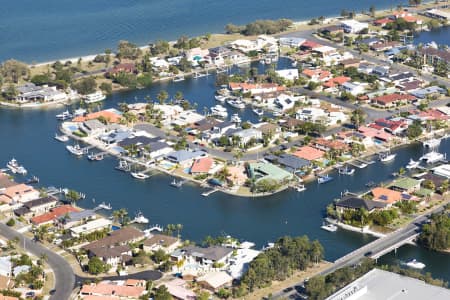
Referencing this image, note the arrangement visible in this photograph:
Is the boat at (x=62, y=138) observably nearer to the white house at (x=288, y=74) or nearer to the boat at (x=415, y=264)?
the white house at (x=288, y=74)

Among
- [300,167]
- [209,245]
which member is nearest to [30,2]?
[300,167]

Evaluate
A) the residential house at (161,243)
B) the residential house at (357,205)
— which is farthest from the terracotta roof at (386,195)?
the residential house at (161,243)

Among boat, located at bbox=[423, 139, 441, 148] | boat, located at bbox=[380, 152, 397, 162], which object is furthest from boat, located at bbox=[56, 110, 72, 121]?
boat, located at bbox=[423, 139, 441, 148]

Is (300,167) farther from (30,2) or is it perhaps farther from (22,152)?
(30,2)

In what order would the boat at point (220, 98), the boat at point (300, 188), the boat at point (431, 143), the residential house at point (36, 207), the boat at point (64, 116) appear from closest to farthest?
the residential house at point (36, 207), the boat at point (300, 188), the boat at point (431, 143), the boat at point (64, 116), the boat at point (220, 98)

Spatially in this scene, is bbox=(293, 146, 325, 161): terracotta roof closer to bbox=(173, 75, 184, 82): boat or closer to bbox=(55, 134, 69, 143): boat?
bbox=(55, 134, 69, 143): boat
